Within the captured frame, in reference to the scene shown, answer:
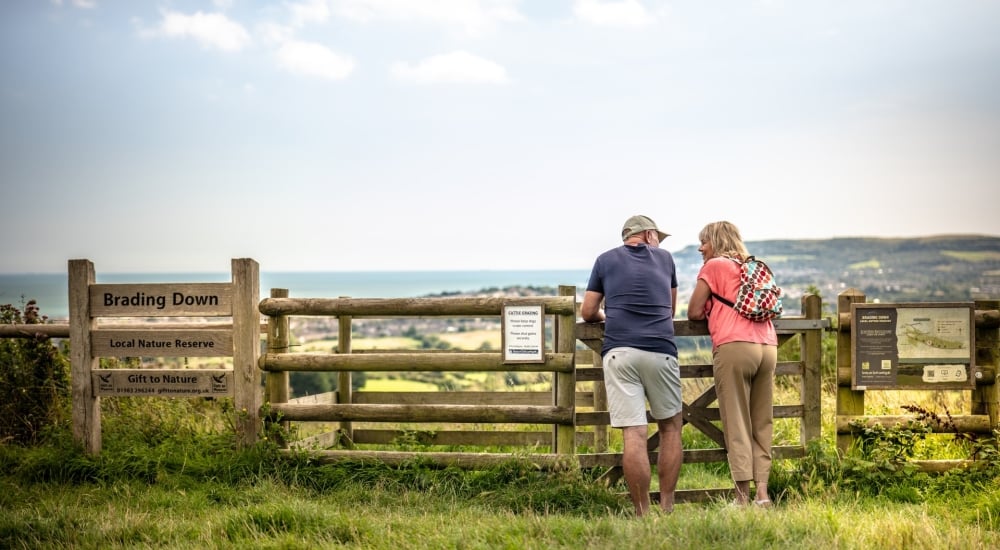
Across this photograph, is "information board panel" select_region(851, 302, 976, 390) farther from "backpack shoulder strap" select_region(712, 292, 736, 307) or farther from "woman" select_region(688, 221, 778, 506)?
"backpack shoulder strap" select_region(712, 292, 736, 307)

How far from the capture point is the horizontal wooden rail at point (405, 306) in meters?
7.92

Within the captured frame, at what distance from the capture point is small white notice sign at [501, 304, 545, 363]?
7.86 m

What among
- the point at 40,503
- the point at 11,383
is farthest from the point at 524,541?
the point at 11,383

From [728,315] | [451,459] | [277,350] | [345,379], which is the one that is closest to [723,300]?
[728,315]

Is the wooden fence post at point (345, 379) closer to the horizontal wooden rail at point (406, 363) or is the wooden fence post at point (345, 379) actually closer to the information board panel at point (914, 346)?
the horizontal wooden rail at point (406, 363)

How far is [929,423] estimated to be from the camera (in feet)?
26.9

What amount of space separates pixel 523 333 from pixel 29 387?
21.8 feet

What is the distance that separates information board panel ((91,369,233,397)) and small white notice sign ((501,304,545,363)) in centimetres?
302

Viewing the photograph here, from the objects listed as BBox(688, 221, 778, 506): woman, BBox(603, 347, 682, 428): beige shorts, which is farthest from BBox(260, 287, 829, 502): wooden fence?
BBox(603, 347, 682, 428): beige shorts

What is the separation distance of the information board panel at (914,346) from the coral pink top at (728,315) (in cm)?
168

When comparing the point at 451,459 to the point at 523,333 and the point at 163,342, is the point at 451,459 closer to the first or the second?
the point at 523,333

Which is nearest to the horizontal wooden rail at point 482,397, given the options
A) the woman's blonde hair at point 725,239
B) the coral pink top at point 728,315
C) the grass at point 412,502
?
the grass at point 412,502

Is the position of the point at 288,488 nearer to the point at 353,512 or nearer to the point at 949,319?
the point at 353,512

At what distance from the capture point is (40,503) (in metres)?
7.29
